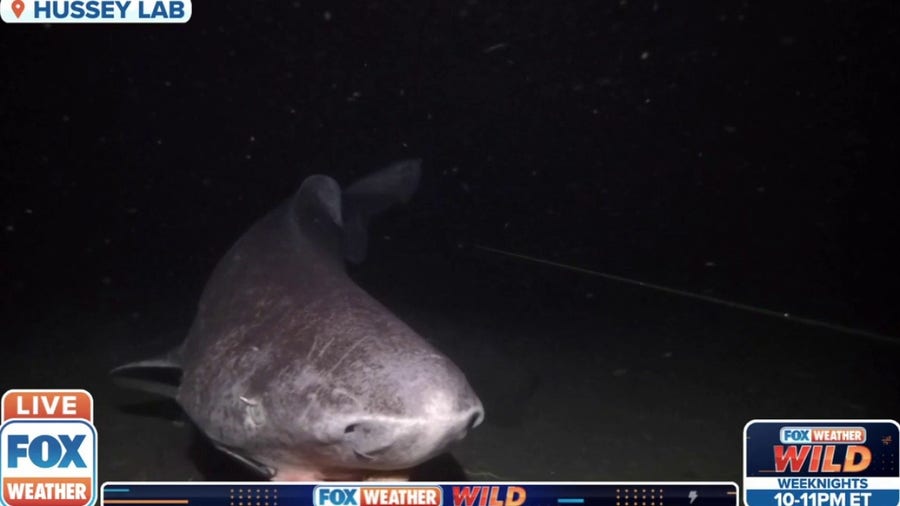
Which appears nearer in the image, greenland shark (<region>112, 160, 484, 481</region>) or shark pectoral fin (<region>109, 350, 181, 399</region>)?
greenland shark (<region>112, 160, 484, 481</region>)

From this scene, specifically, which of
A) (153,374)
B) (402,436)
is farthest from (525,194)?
(402,436)

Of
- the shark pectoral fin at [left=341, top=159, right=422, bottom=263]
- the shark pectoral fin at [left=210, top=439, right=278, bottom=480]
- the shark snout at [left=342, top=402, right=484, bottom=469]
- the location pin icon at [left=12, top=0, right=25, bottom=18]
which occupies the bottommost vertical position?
the shark pectoral fin at [left=210, top=439, right=278, bottom=480]

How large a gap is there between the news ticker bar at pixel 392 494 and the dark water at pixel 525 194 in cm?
55

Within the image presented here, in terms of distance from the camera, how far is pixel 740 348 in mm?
4367

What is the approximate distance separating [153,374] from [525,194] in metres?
9.12

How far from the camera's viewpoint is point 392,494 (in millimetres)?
1681

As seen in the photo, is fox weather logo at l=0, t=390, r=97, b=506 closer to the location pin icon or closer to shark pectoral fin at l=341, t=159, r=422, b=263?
the location pin icon

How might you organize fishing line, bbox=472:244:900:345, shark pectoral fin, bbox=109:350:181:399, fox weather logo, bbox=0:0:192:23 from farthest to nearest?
fishing line, bbox=472:244:900:345, shark pectoral fin, bbox=109:350:181:399, fox weather logo, bbox=0:0:192:23

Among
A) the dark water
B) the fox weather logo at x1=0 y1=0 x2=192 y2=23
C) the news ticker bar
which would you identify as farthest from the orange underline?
the fox weather logo at x1=0 y1=0 x2=192 y2=23

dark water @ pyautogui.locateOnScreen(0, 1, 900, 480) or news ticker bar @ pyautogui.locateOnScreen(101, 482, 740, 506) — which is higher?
dark water @ pyautogui.locateOnScreen(0, 1, 900, 480)

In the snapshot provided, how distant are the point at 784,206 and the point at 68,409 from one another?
8338 millimetres

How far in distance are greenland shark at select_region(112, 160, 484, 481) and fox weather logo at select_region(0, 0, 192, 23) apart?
98cm

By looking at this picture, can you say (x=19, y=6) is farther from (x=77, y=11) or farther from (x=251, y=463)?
(x=251, y=463)

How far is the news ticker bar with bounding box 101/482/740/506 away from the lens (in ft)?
5.54
